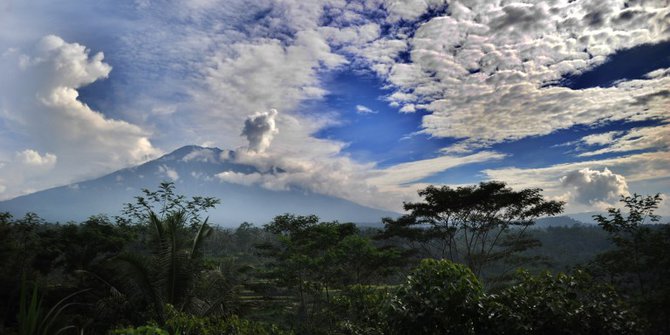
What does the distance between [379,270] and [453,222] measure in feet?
21.5

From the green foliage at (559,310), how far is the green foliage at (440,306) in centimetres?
23

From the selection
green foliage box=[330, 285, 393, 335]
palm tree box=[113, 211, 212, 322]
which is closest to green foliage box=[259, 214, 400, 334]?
palm tree box=[113, 211, 212, 322]

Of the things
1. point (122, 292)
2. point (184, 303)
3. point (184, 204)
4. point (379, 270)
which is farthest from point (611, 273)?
point (184, 204)

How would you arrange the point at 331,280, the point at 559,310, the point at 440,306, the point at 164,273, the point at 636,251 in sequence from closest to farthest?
1. the point at 559,310
2. the point at 440,306
3. the point at 164,273
4. the point at 636,251
5. the point at 331,280

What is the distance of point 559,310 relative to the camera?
4.66 m

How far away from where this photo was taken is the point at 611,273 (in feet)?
61.6

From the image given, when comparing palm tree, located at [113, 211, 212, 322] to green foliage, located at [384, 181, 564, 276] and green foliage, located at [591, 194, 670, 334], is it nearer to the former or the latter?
green foliage, located at [384, 181, 564, 276]

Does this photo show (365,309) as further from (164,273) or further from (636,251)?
(636,251)

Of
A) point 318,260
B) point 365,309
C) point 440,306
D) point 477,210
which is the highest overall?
point 477,210

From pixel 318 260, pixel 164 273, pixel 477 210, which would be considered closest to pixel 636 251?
pixel 477 210

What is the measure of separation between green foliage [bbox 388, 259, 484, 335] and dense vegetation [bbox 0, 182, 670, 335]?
0.02 m

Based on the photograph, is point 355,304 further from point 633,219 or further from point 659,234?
point 659,234

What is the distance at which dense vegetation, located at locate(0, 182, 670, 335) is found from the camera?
4891 millimetres

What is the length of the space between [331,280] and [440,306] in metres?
21.2
